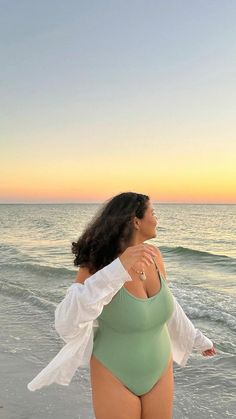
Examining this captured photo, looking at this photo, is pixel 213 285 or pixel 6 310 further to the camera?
pixel 213 285

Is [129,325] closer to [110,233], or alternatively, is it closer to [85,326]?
[85,326]

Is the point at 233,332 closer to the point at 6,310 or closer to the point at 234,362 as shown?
the point at 234,362

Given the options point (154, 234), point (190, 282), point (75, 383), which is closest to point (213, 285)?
point (190, 282)

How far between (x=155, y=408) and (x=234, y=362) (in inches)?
190

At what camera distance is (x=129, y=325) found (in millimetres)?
2527

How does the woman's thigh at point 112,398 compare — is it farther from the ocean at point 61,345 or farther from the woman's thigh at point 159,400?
the ocean at point 61,345

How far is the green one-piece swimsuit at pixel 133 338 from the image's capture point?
99.3 inches

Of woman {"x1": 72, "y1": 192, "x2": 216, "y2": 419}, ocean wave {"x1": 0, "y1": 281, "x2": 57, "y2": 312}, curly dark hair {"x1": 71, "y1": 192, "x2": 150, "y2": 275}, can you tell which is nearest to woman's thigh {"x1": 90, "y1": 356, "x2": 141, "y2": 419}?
woman {"x1": 72, "y1": 192, "x2": 216, "y2": 419}

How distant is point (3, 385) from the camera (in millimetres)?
5539

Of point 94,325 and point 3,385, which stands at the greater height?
point 94,325

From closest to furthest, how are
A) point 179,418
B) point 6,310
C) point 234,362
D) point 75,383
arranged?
point 179,418 → point 75,383 → point 234,362 → point 6,310

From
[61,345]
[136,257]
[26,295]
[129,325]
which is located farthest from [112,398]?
[26,295]

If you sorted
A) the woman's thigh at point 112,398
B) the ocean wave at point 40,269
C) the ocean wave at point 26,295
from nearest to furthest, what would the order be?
1. the woman's thigh at point 112,398
2. the ocean wave at point 26,295
3. the ocean wave at point 40,269

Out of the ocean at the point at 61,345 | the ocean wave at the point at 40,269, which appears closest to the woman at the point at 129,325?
the ocean at the point at 61,345
